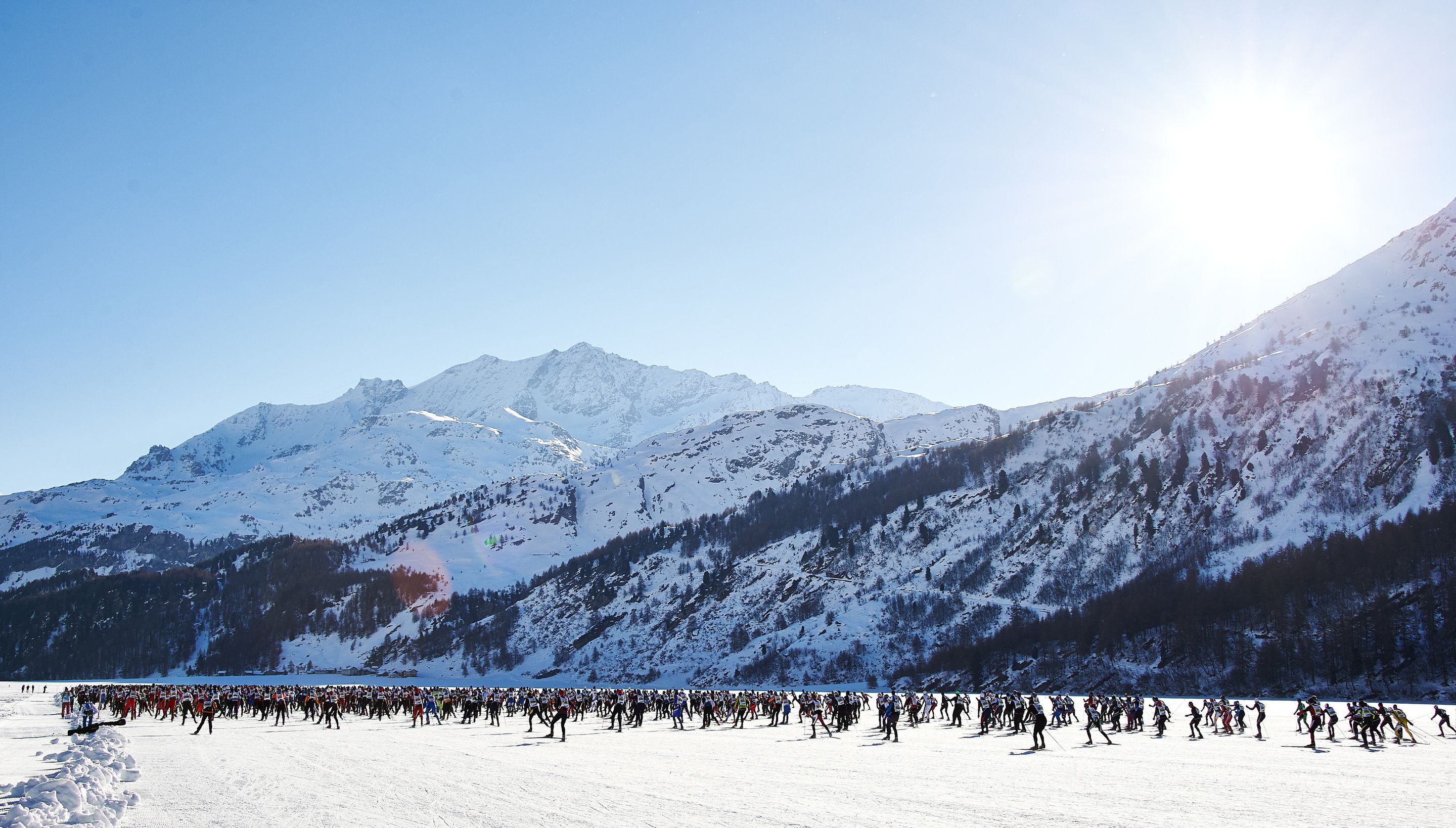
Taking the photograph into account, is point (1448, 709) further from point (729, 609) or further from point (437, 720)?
point (729, 609)

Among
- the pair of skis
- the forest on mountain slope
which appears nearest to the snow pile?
the pair of skis

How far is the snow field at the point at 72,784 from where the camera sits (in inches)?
870

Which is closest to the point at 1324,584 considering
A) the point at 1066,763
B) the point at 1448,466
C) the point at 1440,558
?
the point at 1440,558

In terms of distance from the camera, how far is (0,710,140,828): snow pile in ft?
71.4

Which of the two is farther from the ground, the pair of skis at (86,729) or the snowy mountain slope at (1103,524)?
the snowy mountain slope at (1103,524)

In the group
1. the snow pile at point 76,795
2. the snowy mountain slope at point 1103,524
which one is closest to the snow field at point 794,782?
the snow pile at point 76,795

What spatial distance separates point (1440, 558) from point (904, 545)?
93862 millimetres

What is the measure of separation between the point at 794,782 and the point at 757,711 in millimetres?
46765

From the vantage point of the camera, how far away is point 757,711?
74812mm

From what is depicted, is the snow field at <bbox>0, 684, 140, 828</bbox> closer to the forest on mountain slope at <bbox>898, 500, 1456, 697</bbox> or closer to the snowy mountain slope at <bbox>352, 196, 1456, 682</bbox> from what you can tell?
the forest on mountain slope at <bbox>898, 500, 1456, 697</bbox>

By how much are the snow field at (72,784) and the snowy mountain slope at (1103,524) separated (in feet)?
343

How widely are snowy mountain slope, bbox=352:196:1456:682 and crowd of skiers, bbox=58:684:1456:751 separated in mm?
55519

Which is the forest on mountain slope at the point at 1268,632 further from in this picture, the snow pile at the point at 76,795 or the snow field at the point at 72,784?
the snow pile at the point at 76,795

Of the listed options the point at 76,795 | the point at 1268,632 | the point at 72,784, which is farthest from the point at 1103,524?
the point at 76,795
